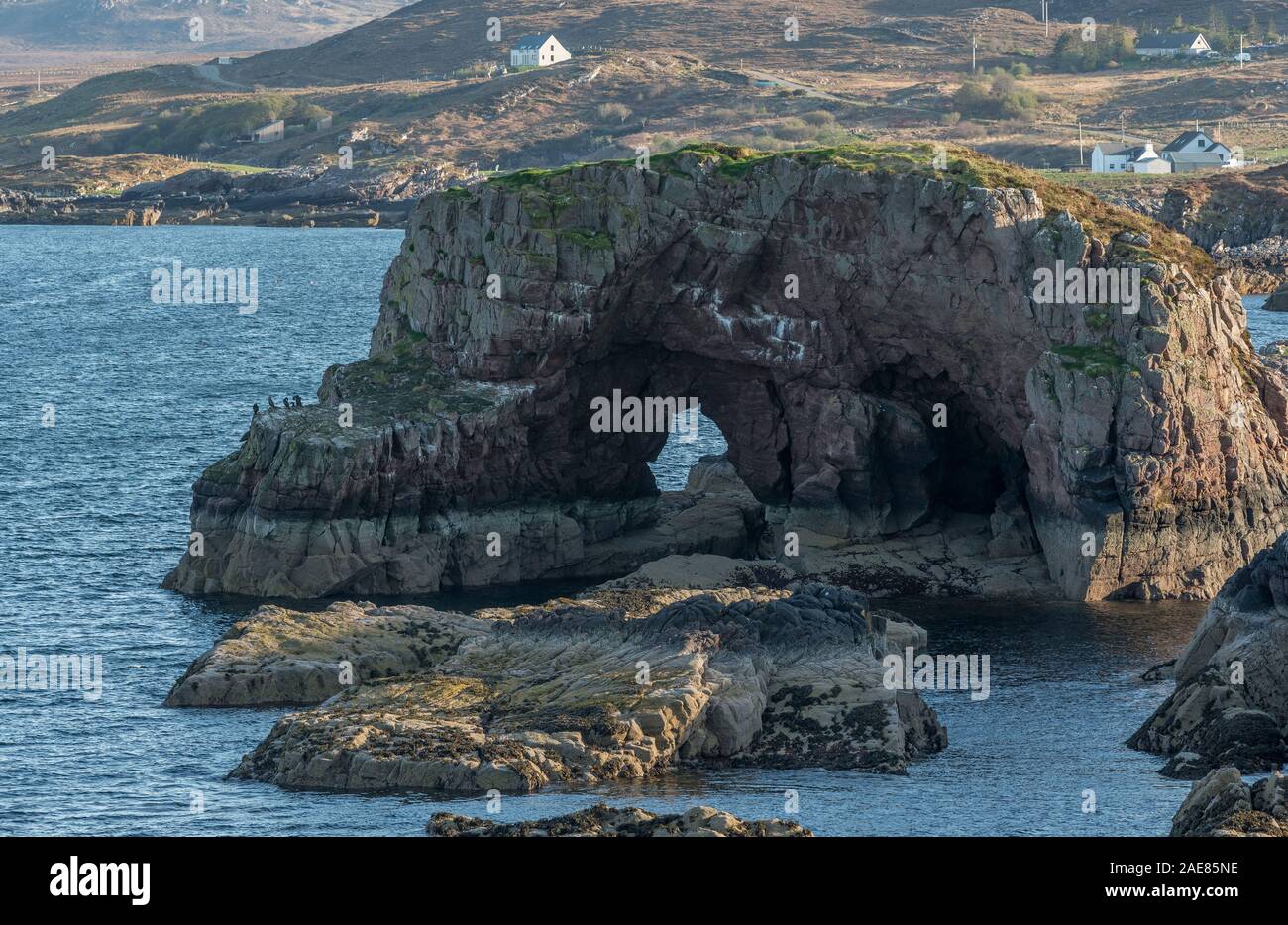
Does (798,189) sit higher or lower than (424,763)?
higher

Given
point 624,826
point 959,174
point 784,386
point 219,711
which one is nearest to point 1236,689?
point 624,826

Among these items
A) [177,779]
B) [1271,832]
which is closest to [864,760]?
[1271,832]

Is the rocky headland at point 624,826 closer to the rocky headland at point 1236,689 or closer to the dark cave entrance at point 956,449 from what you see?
the rocky headland at point 1236,689

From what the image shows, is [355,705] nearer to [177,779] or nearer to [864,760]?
[177,779]

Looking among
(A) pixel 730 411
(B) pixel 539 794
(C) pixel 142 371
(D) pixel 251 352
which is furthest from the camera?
(D) pixel 251 352

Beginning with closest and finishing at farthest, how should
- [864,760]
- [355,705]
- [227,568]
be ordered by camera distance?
[864,760]
[355,705]
[227,568]

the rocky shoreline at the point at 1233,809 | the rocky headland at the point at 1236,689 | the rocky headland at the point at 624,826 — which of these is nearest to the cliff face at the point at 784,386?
the rocky headland at the point at 1236,689

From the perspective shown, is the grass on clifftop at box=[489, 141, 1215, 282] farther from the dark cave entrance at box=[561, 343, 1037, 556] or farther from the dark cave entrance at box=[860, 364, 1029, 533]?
the dark cave entrance at box=[860, 364, 1029, 533]

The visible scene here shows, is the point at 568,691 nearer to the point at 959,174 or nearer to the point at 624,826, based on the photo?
the point at 624,826
